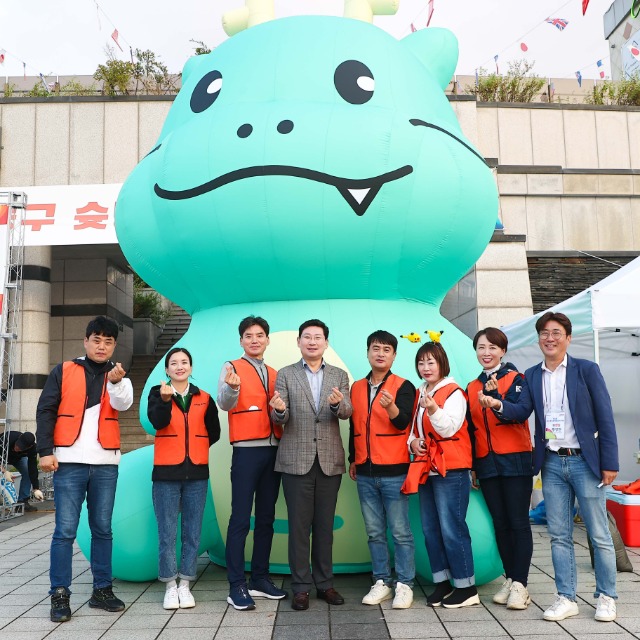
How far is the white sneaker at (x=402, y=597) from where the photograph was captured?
178 inches

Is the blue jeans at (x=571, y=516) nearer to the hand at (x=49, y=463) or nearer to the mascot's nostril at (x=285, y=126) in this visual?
the mascot's nostril at (x=285, y=126)

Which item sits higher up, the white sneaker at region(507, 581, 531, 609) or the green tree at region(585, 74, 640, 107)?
the green tree at region(585, 74, 640, 107)

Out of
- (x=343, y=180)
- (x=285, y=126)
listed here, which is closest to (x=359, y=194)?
(x=343, y=180)

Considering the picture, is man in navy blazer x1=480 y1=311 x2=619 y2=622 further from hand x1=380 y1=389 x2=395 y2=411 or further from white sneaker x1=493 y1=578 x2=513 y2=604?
hand x1=380 y1=389 x2=395 y2=411

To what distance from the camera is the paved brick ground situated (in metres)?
4.09

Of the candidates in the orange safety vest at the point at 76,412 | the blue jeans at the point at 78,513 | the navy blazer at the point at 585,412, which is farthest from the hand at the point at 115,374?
the navy blazer at the point at 585,412

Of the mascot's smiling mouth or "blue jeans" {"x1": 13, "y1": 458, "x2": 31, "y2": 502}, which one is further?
"blue jeans" {"x1": 13, "y1": 458, "x2": 31, "y2": 502}

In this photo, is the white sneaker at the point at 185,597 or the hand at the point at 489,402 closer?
the hand at the point at 489,402

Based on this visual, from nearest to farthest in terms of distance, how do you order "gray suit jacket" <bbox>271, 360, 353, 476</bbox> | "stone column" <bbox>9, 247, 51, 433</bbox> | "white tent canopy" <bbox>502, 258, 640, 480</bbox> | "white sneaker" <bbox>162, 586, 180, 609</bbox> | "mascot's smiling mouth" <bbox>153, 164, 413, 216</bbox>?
"gray suit jacket" <bbox>271, 360, 353, 476</bbox> → "white sneaker" <bbox>162, 586, 180, 609</bbox> → "mascot's smiling mouth" <bbox>153, 164, 413, 216</bbox> → "white tent canopy" <bbox>502, 258, 640, 480</bbox> → "stone column" <bbox>9, 247, 51, 433</bbox>

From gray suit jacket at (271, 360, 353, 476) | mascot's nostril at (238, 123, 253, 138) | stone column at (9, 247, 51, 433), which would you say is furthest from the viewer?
stone column at (9, 247, 51, 433)

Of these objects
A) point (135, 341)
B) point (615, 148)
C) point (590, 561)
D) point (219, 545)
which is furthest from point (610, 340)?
point (135, 341)

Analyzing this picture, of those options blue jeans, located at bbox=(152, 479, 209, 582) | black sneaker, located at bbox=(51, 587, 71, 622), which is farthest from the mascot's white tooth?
black sneaker, located at bbox=(51, 587, 71, 622)

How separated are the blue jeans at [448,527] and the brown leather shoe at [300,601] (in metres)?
0.81

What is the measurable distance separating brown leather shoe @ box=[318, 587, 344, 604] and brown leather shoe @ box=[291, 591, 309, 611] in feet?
0.47
